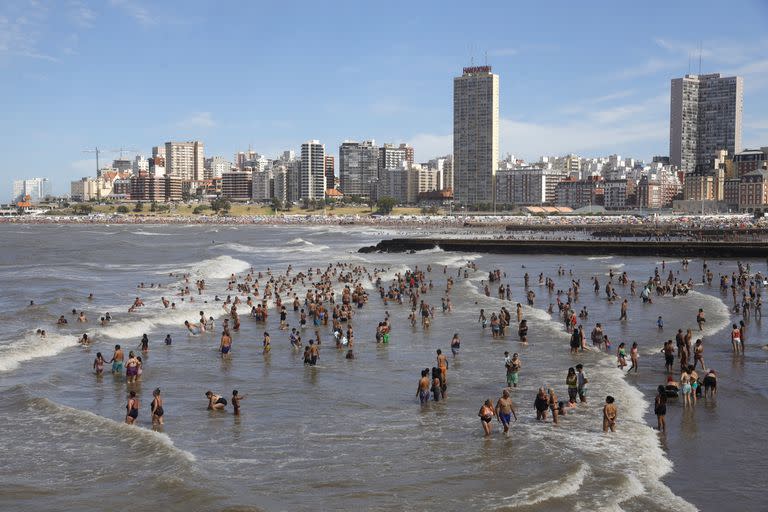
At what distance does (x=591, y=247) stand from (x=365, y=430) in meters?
52.6

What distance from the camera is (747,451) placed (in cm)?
1380

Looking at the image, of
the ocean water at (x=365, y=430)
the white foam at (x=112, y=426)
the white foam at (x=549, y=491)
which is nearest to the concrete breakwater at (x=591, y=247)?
the ocean water at (x=365, y=430)

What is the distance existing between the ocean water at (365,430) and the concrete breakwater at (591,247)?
107 feet

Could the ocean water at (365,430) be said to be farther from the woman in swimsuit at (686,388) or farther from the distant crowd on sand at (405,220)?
the distant crowd on sand at (405,220)

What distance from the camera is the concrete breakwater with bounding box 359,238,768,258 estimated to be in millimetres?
58906

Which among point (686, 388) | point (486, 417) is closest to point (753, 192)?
point (686, 388)

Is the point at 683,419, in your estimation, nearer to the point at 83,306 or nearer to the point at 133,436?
the point at 133,436

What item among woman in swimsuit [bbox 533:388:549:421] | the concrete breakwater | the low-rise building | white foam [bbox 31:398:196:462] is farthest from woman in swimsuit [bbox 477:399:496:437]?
the low-rise building

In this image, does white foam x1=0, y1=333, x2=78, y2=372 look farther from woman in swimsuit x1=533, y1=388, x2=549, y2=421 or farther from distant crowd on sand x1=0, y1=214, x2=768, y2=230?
distant crowd on sand x1=0, y1=214, x2=768, y2=230

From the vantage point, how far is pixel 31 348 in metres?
23.8

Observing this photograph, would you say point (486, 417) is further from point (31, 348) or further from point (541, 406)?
point (31, 348)

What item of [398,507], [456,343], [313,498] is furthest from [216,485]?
[456,343]

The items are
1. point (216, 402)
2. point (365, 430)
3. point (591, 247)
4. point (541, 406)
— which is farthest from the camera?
point (591, 247)

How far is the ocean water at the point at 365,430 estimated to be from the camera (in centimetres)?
1209
